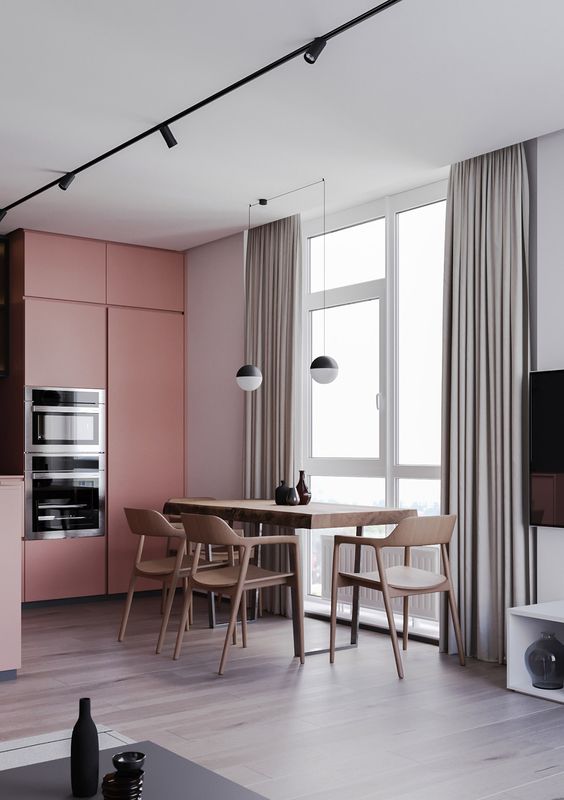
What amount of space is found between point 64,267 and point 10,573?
10.4ft

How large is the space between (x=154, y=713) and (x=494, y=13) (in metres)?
3.28

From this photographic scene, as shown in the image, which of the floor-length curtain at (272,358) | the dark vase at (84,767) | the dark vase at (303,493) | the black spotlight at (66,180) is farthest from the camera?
the floor-length curtain at (272,358)

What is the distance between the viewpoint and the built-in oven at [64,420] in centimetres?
686

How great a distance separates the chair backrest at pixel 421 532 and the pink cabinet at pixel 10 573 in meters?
1.94

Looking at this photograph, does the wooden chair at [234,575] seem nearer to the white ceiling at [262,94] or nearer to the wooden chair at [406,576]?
the wooden chair at [406,576]

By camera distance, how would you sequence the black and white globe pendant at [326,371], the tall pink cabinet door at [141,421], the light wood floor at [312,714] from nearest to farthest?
1. the light wood floor at [312,714]
2. the black and white globe pendant at [326,371]
3. the tall pink cabinet door at [141,421]

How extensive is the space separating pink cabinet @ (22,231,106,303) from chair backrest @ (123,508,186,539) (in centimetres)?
233

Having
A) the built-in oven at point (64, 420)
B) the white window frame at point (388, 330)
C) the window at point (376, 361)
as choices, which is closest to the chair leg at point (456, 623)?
the window at point (376, 361)

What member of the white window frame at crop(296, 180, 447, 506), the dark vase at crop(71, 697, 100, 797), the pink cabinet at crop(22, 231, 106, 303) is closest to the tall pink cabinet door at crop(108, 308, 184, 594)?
the pink cabinet at crop(22, 231, 106, 303)

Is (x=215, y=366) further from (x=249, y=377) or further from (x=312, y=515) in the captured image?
(x=312, y=515)

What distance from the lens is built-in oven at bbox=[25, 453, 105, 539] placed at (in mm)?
6832

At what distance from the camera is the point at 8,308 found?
7148mm

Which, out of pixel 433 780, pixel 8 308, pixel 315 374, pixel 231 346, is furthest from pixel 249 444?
pixel 433 780

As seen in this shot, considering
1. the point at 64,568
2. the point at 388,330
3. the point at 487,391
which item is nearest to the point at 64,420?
the point at 64,568
